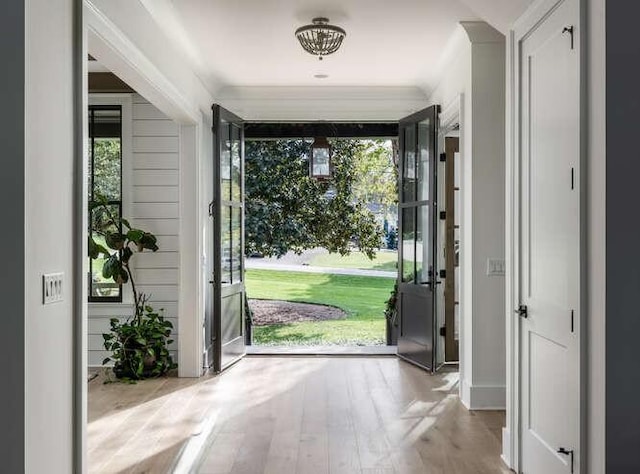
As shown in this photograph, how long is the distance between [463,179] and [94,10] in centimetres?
300

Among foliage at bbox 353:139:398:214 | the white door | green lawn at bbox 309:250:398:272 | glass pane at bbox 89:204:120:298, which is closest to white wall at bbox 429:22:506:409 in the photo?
the white door

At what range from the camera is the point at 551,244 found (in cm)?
288

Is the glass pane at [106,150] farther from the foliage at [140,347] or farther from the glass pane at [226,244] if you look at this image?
the foliage at [140,347]

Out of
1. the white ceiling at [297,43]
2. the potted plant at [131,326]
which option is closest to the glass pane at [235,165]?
the white ceiling at [297,43]

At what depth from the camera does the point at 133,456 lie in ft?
11.9

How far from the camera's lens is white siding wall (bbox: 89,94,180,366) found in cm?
615

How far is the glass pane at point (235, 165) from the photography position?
626 centimetres

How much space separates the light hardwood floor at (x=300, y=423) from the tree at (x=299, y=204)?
4632 millimetres

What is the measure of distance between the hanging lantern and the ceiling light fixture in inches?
72.5

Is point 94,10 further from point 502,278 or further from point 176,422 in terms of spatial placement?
point 502,278
